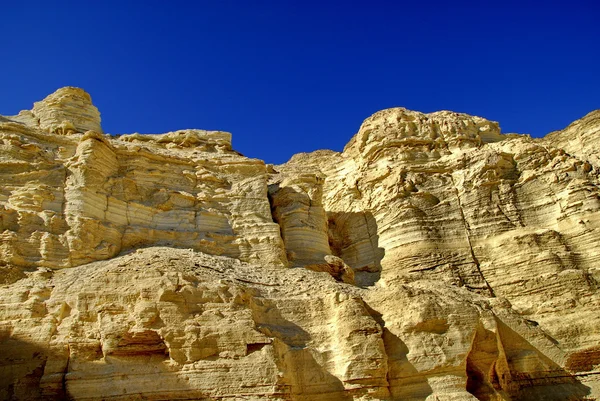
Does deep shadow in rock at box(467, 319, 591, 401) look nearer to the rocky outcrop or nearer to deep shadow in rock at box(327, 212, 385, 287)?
the rocky outcrop

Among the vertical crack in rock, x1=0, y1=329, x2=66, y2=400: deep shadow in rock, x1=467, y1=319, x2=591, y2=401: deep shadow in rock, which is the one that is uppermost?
the vertical crack in rock

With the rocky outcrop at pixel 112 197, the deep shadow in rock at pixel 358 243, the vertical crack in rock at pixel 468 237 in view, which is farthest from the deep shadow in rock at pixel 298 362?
the vertical crack in rock at pixel 468 237

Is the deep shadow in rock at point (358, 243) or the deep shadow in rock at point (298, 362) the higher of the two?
the deep shadow in rock at point (358, 243)

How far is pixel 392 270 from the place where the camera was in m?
28.5

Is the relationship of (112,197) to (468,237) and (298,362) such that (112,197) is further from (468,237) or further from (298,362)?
(468,237)

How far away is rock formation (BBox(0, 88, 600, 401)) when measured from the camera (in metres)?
15.7

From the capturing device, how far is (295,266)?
23859mm

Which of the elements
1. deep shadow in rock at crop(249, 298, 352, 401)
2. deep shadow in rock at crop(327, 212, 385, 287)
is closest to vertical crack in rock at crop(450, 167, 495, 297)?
deep shadow in rock at crop(327, 212, 385, 287)

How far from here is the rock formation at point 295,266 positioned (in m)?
15.7

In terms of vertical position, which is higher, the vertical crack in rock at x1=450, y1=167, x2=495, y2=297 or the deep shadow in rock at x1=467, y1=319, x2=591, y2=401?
the vertical crack in rock at x1=450, y1=167, x2=495, y2=297

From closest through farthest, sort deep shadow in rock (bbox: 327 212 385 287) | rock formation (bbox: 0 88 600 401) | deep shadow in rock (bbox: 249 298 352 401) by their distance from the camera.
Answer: rock formation (bbox: 0 88 600 401), deep shadow in rock (bbox: 249 298 352 401), deep shadow in rock (bbox: 327 212 385 287)

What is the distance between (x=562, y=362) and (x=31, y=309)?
750 inches

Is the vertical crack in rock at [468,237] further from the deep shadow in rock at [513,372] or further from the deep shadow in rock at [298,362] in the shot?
the deep shadow in rock at [298,362]

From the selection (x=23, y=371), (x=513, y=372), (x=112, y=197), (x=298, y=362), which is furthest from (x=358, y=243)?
(x=23, y=371)
